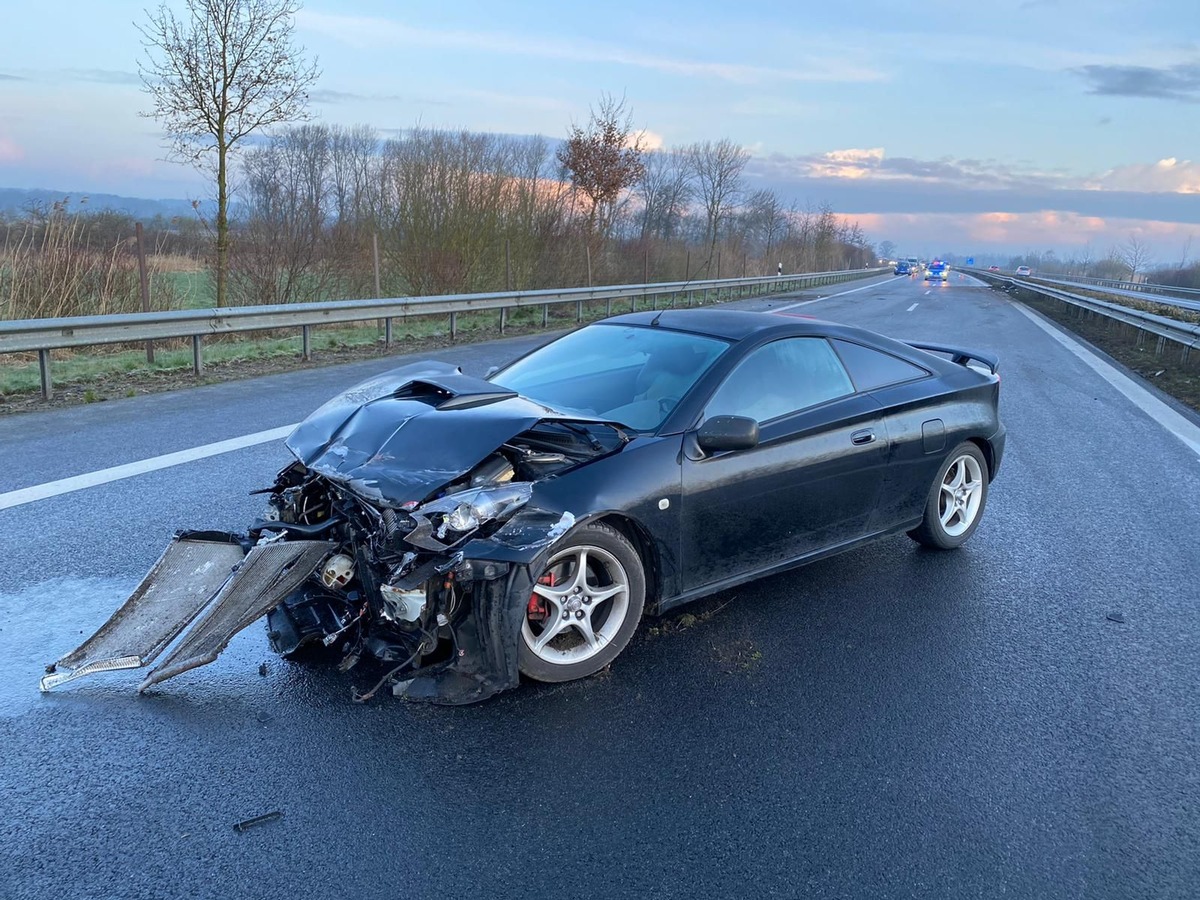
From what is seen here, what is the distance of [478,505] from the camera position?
10.7 feet

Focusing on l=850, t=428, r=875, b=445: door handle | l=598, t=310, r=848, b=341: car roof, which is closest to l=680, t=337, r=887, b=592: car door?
l=850, t=428, r=875, b=445: door handle

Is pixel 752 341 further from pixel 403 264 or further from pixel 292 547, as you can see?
pixel 403 264

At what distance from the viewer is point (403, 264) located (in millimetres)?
20078

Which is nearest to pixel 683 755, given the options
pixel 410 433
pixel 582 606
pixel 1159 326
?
pixel 582 606

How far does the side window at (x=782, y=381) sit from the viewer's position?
4156 mm

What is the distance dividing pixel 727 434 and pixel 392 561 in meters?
1.54

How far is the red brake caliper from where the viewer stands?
11.3ft

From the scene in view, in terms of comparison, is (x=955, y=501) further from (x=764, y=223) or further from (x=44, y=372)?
(x=764, y=223)

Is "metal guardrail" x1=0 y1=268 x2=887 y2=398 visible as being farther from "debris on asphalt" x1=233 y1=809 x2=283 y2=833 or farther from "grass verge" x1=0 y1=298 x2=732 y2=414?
"debris on asphalt" x1=233 y1=809 x2=283 y2=833

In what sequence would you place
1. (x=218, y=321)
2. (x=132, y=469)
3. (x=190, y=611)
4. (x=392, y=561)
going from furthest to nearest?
(x=218, y=321) → (x=132, y=469) → (x=190, y=611) → (x=392, y=561)

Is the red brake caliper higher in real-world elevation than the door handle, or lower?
lower

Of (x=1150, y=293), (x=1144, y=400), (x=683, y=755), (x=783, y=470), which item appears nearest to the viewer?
(x=683, y=755)

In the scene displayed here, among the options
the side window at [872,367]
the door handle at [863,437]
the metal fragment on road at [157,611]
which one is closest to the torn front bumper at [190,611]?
the metal fragment on road at [157,611]

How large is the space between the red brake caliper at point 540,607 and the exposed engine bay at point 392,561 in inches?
9.5
